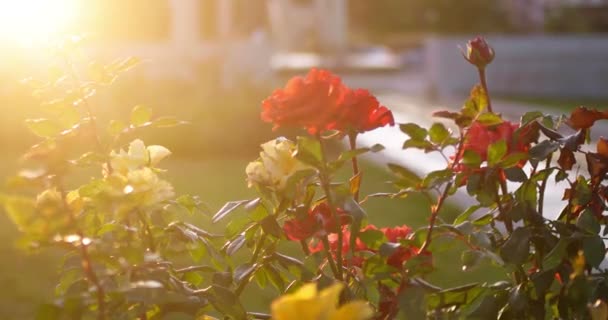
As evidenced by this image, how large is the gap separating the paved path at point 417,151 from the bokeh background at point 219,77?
0.07 metres

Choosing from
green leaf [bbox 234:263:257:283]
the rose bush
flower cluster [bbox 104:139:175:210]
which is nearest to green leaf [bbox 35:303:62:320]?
the rose bush

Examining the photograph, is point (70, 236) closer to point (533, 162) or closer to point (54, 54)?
point (54, 54)

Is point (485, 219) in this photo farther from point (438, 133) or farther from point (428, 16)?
point (428, 16)

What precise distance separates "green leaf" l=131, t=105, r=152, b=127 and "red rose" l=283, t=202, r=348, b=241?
15.2 inches

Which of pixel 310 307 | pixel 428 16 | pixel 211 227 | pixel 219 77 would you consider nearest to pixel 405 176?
pixel 310 307

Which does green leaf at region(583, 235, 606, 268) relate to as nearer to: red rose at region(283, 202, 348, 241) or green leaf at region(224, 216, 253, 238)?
red rose at region(283, 202, 348, 241)

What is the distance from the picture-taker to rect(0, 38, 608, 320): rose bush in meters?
1.93

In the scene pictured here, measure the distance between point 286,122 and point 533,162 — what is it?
0.53 meters

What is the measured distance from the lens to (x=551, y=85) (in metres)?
22.2

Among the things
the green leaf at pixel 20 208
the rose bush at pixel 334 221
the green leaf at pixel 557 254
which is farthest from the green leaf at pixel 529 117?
the green leaf at pixel 20 208

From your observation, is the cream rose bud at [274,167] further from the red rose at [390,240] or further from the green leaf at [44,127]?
the green leaf at [44,127]

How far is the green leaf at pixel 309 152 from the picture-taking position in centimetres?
197

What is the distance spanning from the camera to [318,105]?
193 cm

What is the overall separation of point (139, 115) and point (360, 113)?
19.9 inches
